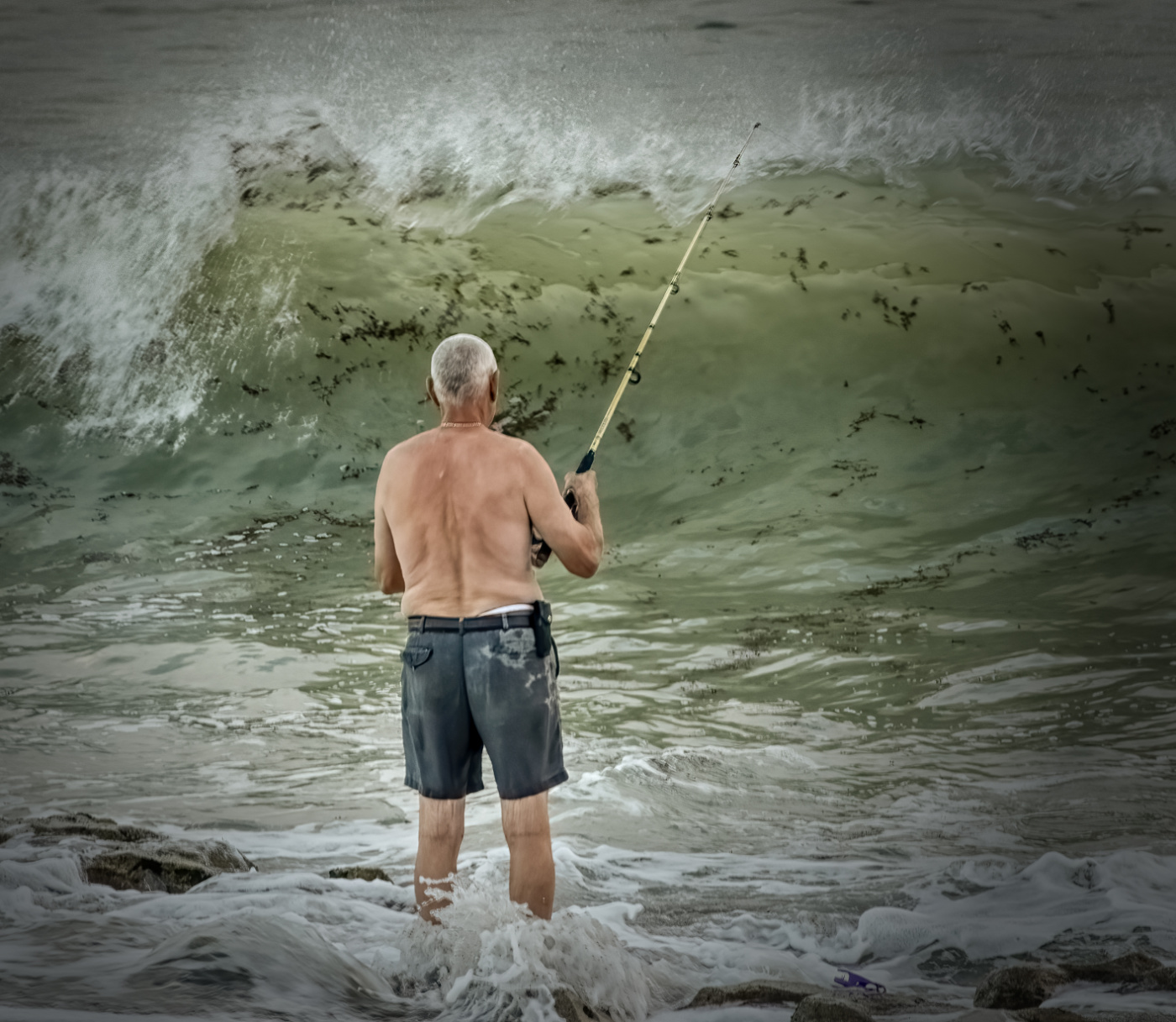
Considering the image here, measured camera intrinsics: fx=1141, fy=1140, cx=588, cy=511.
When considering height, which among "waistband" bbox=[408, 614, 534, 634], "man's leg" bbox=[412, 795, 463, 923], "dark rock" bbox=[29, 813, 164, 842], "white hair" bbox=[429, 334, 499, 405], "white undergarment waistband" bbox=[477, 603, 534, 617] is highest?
"white hair" bbox=[429, 334, 499, 405]

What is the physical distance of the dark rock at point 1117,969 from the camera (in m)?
1.87

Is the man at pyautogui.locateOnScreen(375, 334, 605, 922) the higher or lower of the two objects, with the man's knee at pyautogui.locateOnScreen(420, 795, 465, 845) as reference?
higher

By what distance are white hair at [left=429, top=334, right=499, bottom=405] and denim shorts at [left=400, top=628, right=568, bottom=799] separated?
0.37m

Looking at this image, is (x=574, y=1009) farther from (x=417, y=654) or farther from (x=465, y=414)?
(x=465, y=414)

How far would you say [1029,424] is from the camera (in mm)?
6285

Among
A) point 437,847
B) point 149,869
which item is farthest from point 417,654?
point 149,869

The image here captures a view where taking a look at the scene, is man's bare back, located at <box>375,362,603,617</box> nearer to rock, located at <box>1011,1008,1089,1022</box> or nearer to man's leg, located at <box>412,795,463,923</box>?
man's leg, located at <box>412,795,463,923</box>

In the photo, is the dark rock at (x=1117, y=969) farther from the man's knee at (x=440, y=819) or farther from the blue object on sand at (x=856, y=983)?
the man's knee at (x=440, y=819)

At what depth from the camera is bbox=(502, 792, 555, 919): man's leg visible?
1744mm

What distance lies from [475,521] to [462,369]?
24 centimetres

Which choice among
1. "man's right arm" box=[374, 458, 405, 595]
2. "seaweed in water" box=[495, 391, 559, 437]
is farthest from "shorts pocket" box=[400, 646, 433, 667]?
"seaweed in water" box=[495, 391, 559, 437]

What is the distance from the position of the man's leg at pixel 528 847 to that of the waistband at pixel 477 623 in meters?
0.27

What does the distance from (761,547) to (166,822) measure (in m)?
3.24

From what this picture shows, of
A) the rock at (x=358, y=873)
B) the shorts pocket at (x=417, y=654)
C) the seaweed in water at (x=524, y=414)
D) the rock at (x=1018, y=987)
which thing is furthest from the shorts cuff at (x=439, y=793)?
the seaweed in water at (x=524, y=414)
